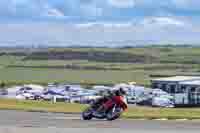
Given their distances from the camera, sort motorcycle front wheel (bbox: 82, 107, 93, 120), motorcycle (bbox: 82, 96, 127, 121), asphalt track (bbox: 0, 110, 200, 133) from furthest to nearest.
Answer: motorcycle front wheel (bbox: 82, 107, 93, 120) → motorcycle (bbox: 82, 96, 127, 121) → asphalt track (bbox: 0, 110, 200, 133)

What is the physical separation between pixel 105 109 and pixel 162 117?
335cm

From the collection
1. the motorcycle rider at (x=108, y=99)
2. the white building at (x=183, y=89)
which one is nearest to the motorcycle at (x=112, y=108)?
the motorcycle rider at (x=108, y=99)

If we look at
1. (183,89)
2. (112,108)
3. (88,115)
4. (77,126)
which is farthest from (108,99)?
(183,89)

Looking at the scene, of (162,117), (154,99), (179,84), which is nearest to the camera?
(162,117)

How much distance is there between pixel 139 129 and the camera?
76.1 feet

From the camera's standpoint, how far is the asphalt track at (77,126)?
21719mm

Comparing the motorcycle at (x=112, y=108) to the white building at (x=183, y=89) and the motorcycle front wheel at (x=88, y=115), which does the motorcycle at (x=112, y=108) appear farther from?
the white building at (x=183, y=89)

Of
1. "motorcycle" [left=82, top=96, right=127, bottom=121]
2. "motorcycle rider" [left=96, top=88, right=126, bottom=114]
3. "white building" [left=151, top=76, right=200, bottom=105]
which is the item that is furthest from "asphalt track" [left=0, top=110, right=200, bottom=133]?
"white building" [left=151, top=76, right=200, bottom=105]

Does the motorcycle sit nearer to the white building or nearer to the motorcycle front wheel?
the motorcycle front wheel

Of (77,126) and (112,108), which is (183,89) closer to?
(112,108)

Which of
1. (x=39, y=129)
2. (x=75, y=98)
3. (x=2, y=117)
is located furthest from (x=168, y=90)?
(x=39, y=129)

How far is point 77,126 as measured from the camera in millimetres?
23875

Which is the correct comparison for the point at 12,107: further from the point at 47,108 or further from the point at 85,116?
the point at 85,116

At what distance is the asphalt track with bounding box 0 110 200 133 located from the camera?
71.3 ft
